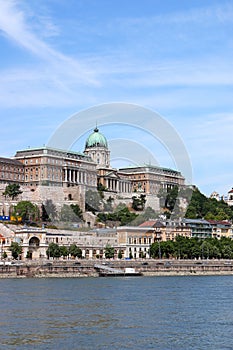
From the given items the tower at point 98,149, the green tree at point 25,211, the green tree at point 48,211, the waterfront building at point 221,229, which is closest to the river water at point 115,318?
the green tree at point 25,211

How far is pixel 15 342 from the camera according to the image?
35.2m

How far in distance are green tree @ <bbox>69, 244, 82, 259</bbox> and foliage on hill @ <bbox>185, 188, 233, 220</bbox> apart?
38.7 metres

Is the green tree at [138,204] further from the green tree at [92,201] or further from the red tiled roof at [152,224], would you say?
the red tiled roof at [152,224]

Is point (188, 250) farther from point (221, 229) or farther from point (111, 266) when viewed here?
point (221, 229)

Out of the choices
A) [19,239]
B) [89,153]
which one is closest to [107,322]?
[19,239]

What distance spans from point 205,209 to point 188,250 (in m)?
43.5

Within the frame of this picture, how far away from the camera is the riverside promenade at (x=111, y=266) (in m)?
84.5

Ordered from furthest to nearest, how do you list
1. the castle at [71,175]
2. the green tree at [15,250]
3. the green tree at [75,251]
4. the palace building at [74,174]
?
the palace building at [74,174] < the castle at [71,175] < the green tree at [75,251] < the green tree at [15,250]

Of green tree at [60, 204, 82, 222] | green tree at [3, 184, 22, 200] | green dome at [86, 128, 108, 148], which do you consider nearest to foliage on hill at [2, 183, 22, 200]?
green tree at [3, 184, 22, 200]

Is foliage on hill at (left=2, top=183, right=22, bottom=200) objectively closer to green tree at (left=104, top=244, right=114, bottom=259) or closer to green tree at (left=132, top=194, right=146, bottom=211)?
green tree at (left=104, top=244, right=114, bottom=259)

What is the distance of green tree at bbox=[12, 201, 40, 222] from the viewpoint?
4567 inches

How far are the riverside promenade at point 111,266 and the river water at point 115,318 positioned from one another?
20.4m

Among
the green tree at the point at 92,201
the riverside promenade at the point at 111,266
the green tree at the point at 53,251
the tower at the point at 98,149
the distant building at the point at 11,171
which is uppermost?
the tower at the point at 98,149

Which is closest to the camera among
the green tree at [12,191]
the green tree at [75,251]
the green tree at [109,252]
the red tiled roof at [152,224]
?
the green tree at [75,251]
